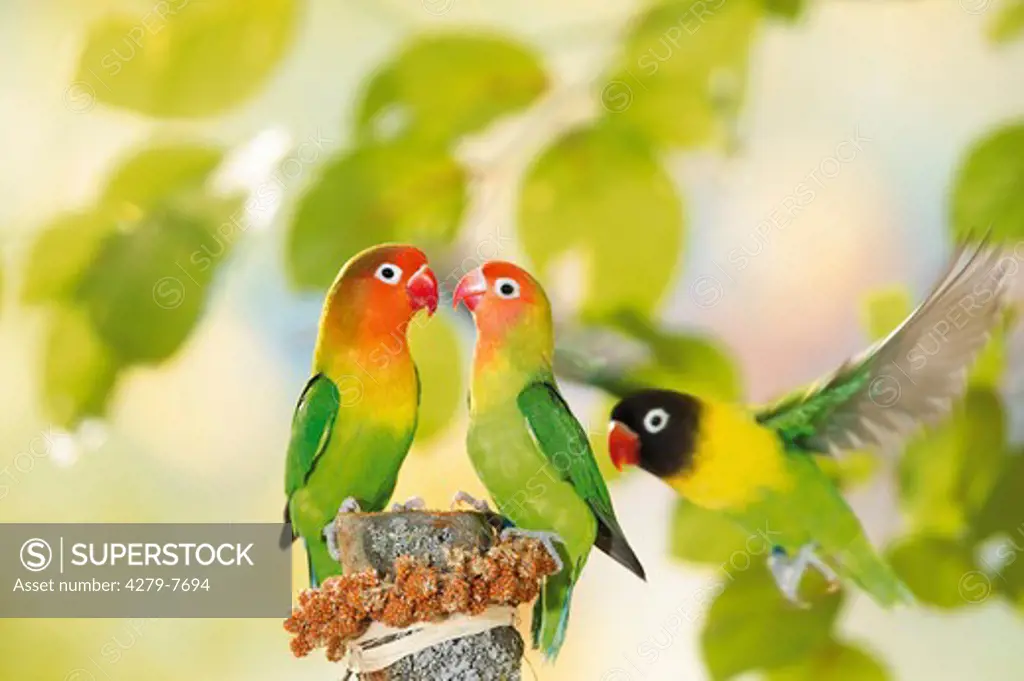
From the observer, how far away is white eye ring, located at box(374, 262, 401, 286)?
1.85 meters

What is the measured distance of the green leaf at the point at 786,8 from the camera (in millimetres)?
1896

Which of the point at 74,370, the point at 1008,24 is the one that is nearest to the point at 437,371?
the point at 74,370

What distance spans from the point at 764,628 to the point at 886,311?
0.58 metres

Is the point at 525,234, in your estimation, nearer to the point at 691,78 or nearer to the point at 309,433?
the point at 691,78

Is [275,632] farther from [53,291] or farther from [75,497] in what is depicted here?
[53,291]

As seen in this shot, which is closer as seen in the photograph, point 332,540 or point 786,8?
point 332,540

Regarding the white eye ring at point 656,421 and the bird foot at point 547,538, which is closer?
the bird foot at point 547,538

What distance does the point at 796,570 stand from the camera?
180 centimetres

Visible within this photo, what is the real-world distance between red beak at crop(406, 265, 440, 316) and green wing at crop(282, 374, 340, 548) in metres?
0.20

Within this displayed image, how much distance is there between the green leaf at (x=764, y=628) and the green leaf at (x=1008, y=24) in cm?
101

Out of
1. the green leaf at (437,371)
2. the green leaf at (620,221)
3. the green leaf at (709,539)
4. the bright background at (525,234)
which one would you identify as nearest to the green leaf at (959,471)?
the bright background at (525,234)

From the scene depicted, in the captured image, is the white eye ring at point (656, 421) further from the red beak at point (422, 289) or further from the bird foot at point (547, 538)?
the red beak at point (422, 289)

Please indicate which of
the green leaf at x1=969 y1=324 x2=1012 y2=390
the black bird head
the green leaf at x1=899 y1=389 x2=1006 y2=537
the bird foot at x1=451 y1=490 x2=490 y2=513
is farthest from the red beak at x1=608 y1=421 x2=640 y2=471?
the green leaf at x1=969 y1=324 x2=1012 y2=390

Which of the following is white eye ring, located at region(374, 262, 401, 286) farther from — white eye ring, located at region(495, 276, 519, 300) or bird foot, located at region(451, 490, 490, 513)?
bird foot, located at region(451, 490, 490, 513)
